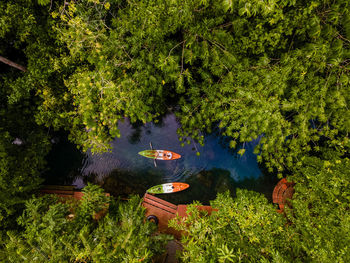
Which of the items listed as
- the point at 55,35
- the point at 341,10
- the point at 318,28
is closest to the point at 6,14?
the point at 55,35

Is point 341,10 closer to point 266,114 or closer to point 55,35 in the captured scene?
point 266,114

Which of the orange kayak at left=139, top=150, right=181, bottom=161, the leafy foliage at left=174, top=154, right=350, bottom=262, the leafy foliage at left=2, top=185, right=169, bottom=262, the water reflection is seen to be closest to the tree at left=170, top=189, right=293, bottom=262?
the leafy foliage at left=174, top=154, right=350, bottom=262

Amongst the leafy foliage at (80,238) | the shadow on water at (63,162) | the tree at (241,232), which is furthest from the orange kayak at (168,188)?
the shadow on water at (63,162)

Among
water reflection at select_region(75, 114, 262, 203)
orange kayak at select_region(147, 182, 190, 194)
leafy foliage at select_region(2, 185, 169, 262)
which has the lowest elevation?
orange kayak at select_region(147, 182, 190, 194)

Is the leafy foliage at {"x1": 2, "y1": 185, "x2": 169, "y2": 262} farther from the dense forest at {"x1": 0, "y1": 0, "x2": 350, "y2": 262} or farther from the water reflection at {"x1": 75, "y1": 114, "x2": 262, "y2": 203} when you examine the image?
the water reflection at {"x1": 75, "y1": 114, "x2": 262, "y2": 203}

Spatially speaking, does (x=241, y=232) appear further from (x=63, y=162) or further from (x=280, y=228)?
(x=63, y=162)

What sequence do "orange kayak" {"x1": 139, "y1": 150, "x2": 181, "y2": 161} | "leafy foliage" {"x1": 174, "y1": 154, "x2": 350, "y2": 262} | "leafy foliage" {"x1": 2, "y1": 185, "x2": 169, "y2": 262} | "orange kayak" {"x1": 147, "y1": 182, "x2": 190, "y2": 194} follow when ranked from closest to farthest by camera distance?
"leafy foliage" {"x1": 2, "y1": 185, "x2": 169, "y2": 262} < "leafy foliage" {"x1": 174, "y1": 154, "x2": 350, "y2": 262} < "orange kayak" {"x1": 147, "y1": 182, "x2": 190, "y2": 194} < "orange kayak" {"x1": 139, "y1": 150, "x2": 181, "y2": 161}

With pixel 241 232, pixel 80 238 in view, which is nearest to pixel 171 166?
pixel 241 232

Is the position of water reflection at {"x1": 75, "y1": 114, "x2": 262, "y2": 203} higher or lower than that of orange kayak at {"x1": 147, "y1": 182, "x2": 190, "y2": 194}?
higher
